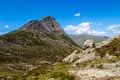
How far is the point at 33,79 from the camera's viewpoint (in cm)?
4094

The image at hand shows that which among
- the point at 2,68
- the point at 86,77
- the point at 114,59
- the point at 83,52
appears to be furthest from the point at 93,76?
the point at 2,68

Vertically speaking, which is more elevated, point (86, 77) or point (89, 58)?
point (89, 58)

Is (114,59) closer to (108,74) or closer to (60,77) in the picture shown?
(108,74)

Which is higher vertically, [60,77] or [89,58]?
[89,58]

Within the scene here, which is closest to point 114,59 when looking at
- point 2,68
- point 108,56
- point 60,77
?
point 108,56

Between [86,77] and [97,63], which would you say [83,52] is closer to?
[97,63]

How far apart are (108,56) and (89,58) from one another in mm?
5006

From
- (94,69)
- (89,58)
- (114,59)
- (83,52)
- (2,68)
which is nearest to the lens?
(94,69)

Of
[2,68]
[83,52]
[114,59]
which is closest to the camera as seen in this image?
[114,59]

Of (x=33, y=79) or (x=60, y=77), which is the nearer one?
(x=60, y=77)

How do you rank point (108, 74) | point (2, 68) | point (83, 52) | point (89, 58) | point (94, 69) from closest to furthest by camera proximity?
1. point (108, 74)
2. point (94, 69)
3. point (89, 58)
4. point (83, 52)
5. point (2, 68)

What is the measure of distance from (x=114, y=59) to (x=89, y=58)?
7.30 metres

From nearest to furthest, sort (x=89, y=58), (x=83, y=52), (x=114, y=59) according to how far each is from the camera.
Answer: (x=114, y=59)
(x=89, y=58)
(x=83, y=52)

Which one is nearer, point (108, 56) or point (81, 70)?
point (81, 70)
